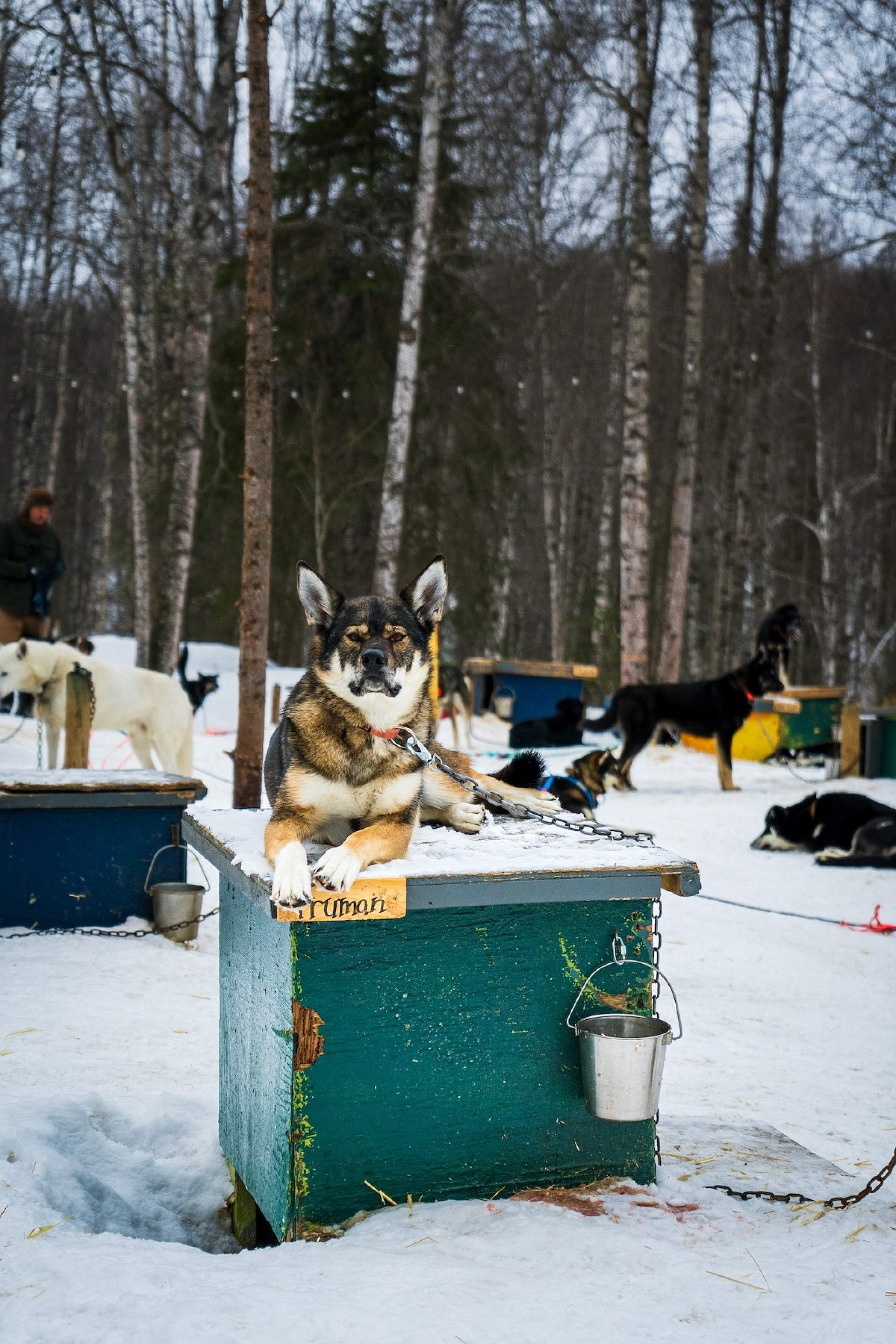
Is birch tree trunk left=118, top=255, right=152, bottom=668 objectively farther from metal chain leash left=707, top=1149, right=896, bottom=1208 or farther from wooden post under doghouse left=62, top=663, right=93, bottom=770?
metal chain leash left=707, top=1149, right=896, bottom=1208

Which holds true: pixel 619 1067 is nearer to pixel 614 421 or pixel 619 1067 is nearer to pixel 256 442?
pixel 256 442

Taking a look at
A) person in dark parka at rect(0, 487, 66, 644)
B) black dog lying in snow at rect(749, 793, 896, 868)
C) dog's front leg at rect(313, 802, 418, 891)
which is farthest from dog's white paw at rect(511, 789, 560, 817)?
person in dark parka at rect(0, 487, 66, 644)

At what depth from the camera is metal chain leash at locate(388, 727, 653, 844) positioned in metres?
3.06

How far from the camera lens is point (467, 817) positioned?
3.32m

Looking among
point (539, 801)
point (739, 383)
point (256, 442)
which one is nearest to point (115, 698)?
point (256, 442)

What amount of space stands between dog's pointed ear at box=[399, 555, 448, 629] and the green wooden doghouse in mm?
926

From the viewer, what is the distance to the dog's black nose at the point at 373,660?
9.95ft

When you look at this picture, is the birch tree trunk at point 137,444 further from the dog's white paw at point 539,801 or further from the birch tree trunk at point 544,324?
the dog's white paw at point 539,801

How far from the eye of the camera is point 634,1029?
266cm

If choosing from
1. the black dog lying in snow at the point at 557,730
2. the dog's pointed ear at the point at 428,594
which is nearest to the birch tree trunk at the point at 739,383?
the black dog lying in snow at the point at 557,730

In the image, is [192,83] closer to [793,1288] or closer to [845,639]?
[793,1288]

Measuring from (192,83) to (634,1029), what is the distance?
12.5m

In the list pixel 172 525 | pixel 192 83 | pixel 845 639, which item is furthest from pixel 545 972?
pixel 845 639

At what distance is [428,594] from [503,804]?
2.33 ft
